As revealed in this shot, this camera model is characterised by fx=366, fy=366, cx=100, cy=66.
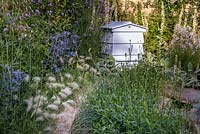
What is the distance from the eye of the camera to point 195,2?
256 inches

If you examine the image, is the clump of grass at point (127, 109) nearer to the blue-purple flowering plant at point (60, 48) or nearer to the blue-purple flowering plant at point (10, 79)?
the blue-purple flowering plant at point (10, 79)

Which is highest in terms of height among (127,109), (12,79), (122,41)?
(122,41)

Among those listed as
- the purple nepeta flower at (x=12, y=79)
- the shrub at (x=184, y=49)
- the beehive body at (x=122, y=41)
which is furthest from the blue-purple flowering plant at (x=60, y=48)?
the shrub at (x=184, y=49)

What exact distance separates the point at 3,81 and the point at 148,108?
1.16 m

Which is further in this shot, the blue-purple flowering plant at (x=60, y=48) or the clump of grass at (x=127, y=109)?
the blue-purple flowering plant at (x=60, y=48)

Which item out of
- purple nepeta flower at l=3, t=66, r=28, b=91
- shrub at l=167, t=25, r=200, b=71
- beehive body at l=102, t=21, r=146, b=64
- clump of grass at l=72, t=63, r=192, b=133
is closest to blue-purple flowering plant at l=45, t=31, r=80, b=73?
beehive body at l=102, t=21, r=146, b=64

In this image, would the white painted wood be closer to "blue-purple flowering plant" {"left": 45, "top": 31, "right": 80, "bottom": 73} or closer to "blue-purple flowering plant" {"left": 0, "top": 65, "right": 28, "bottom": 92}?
"blue-purple flowering plant" {"left": 45, "top": 31, "right": 80, "bottom": 73}

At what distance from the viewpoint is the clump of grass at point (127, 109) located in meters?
2.37

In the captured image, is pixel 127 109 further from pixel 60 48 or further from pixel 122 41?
pixel 122 41

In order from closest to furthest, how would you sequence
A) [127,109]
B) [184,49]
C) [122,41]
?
[127,109], [184,49], [122,41]

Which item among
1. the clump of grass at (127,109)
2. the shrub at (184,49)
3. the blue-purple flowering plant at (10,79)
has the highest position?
the shrub at (184,49)

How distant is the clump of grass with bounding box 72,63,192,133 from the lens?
2371mm

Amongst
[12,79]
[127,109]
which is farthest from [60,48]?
[127,109]

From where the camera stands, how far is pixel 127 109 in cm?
256
